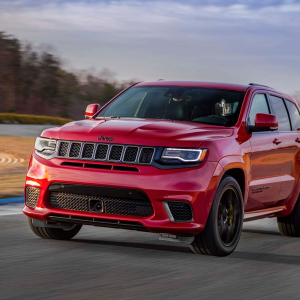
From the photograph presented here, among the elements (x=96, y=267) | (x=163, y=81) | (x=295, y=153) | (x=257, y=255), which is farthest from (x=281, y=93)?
(x=96, y=267)

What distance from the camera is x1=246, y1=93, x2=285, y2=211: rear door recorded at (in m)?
7.80

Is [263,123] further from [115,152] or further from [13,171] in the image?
[13,171]

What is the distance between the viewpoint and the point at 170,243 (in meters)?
7.92

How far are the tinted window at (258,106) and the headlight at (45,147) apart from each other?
2147mm

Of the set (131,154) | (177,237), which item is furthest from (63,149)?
(177,237)

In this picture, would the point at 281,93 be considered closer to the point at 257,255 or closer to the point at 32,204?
the point at 257,255

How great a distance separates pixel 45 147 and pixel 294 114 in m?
3.68

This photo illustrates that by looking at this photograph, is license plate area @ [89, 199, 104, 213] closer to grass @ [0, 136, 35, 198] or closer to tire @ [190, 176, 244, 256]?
tire @ [190, 176, 244, 256]

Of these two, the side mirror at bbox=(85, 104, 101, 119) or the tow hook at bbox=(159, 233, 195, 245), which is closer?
the tow hook at bbox=(159, 233, 195, 245)

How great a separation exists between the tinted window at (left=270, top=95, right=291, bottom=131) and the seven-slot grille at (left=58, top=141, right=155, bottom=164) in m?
2.62

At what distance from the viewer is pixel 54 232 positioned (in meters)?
7.65

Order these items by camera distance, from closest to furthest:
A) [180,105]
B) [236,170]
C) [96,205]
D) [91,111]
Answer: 1. [96,205]
2. [236,170]
3. [180,105]
4. [91,111]

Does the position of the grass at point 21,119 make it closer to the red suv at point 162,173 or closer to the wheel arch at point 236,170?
the red suv at point 162,173

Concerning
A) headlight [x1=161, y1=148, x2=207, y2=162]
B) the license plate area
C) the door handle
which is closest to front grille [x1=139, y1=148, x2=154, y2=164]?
headlight [x1=161, y1=148, x2=207, y2=162]
